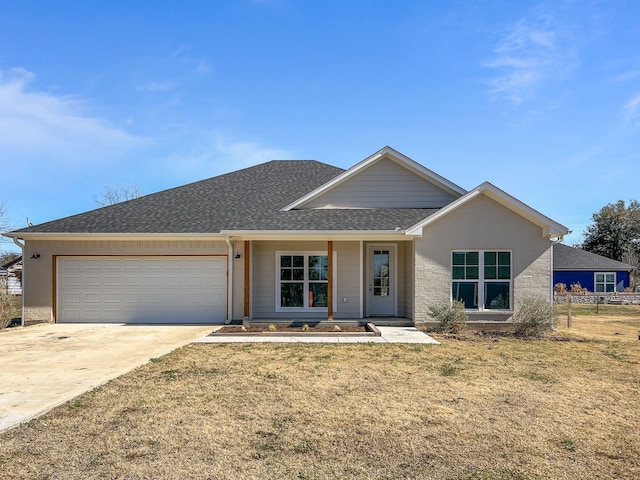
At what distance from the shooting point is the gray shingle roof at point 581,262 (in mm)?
32469

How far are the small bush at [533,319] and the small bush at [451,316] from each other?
1.44m

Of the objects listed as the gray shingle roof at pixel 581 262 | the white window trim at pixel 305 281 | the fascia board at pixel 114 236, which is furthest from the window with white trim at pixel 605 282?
the fascia board at pixel 114 236

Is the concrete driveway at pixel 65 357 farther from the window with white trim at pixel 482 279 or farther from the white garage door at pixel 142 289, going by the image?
the window with white trim at pixel 482 279

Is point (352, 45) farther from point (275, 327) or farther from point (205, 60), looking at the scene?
point (275, 327)

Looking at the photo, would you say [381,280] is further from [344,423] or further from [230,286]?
[344,423]

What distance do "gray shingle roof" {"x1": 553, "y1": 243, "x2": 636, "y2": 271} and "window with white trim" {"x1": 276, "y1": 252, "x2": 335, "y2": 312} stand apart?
25.2 meters

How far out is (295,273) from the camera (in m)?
14.6

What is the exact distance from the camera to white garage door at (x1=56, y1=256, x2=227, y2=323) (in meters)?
14.5

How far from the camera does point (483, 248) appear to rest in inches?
511

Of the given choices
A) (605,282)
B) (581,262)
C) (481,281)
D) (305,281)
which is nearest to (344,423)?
(481,281)

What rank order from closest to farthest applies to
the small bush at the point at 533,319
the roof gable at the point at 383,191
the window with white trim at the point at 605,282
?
the small bush at the point at 533,319 < the roof gable at the point at 383,191 < the window with white trim at the point at 605,282

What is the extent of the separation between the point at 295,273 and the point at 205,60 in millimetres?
7301

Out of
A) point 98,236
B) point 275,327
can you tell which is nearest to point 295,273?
point 275,327

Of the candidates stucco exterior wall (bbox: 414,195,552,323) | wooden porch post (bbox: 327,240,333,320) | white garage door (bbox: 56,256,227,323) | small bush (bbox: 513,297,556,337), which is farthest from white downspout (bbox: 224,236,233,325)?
small bush (bbox: 513,297,556,337)
